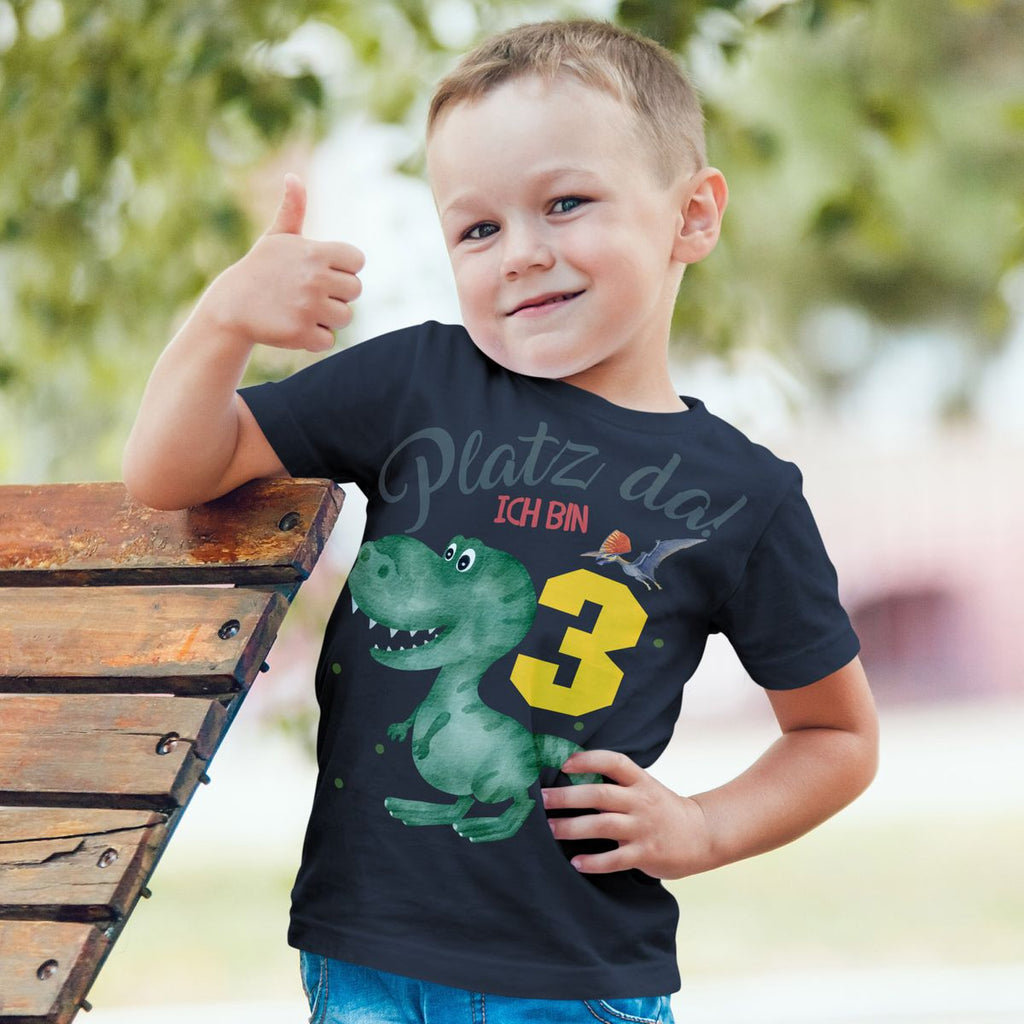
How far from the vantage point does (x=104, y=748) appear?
1.27 meters

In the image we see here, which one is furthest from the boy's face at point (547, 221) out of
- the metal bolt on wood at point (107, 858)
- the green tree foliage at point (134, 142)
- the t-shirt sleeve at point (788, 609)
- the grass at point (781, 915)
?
the grass at point (781, 915)

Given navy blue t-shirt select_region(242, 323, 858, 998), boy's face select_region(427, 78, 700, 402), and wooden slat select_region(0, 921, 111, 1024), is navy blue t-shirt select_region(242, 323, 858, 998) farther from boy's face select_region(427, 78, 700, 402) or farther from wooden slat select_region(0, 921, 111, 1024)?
A: wooden slat select_region(0, 921, 111, 1024)

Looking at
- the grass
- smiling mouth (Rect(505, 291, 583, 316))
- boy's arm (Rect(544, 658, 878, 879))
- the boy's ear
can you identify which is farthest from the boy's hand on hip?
the grass

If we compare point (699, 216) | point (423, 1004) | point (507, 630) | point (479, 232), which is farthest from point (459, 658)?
point (699, 216)

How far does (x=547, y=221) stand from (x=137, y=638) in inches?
22.2

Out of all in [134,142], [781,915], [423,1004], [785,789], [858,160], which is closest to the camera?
[423,1004]

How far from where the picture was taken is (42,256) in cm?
308

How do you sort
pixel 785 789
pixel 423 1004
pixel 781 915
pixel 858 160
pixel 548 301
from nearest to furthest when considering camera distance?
1. pixel 423 1004
2. pixel 548 301
3. pixel 785 789
4. pixel 858 160
5. pixel 781 915

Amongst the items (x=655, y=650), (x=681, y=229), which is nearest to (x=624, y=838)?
(x=655, y=650)

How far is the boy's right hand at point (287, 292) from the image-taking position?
127cm

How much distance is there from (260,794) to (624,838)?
8691 mm

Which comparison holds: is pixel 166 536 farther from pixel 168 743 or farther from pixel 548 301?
pixel 548 301

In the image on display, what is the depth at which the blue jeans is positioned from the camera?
4.03ft

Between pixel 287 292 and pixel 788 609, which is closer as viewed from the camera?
pixel 287 292
